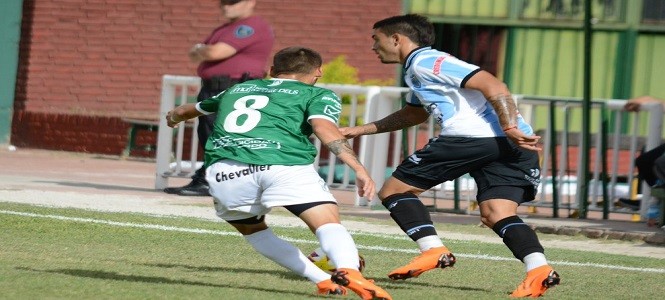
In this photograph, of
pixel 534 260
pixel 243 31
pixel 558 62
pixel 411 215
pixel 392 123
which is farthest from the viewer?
pixel 558 62

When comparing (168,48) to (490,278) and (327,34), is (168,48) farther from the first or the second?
(490,278)

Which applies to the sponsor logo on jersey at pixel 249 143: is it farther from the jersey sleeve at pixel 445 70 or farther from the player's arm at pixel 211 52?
the player's arm at pixel 211 52

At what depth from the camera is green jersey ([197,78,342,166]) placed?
679 centimetres

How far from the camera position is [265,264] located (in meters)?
8.15

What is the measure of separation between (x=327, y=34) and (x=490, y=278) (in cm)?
1258

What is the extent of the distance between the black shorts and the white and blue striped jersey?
2.4 inches

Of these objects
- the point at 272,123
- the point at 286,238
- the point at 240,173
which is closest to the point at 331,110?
the point at 272,123

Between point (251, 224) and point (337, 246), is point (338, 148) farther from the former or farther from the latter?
point (251, 224)

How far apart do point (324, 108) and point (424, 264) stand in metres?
1.10

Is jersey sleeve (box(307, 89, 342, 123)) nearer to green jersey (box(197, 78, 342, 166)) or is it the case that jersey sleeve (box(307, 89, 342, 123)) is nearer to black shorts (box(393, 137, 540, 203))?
green jersey (box(197, 78, 342, 166))

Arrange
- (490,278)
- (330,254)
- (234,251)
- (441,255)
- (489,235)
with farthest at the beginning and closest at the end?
(489,235)
(234,251)
(490,278)
(441,255)
(330,254)

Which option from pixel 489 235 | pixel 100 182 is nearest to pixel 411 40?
pixel 489 235

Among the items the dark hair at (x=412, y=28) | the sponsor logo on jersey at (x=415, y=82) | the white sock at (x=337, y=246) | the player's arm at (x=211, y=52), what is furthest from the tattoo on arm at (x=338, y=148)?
the player's arm at (x=211, y=52)

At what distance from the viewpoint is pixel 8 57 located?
2098 cm
